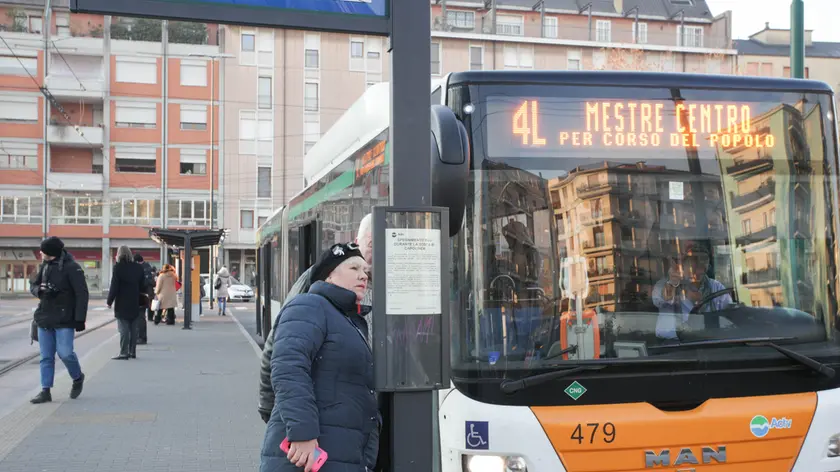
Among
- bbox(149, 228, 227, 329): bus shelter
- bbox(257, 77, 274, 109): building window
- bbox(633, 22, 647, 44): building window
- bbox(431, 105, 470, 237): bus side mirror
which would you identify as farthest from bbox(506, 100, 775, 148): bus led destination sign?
bbox(633, 22, 647, 44): building window

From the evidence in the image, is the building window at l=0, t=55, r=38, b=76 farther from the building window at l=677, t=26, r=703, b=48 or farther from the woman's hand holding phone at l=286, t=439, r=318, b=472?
the woman's hand holding phone at l=286, t=439, r=318, b=472

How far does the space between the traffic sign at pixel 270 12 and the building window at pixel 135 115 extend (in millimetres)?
55646

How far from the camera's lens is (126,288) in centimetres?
1518

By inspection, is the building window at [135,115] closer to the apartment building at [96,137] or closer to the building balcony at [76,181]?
the apartment building at [96,137]

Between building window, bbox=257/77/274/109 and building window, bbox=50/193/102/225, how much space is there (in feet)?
37.4

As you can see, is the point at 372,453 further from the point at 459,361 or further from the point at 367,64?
the point at 367,64

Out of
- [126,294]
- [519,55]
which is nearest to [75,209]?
[519,55]

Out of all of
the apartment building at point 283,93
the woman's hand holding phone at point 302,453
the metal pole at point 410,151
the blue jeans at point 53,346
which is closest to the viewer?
the woman's hand holding phone at point 302,453

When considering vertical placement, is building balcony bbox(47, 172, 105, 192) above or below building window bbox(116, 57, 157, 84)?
below

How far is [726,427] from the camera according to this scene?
15.1 ft

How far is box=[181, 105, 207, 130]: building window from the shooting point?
57625 mm

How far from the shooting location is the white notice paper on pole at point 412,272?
3932mm

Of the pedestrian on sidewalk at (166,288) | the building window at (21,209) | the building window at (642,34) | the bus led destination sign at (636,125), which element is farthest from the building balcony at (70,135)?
the bus led destination sign at (636,125)

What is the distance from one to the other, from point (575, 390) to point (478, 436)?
0.51 meters
